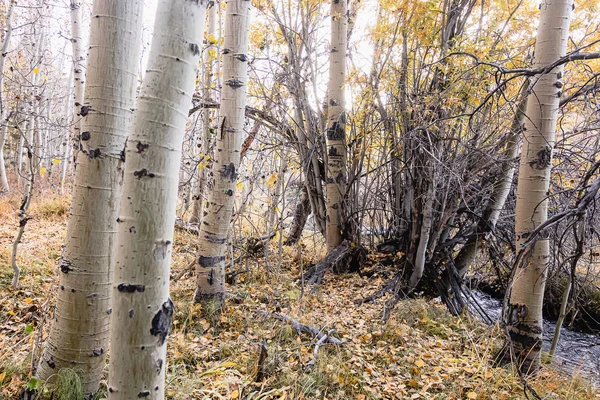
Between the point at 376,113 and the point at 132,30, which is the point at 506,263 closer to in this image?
the point at 376,113

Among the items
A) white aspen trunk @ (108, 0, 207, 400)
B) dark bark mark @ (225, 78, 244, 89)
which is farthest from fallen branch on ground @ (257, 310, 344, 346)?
dark bark mark @ (225, 78, 244, 89)

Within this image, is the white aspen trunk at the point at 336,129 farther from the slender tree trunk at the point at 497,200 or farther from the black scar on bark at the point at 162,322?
the black scar on bark at the point at 162,322

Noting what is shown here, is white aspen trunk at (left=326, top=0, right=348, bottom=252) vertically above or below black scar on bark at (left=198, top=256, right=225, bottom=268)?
above

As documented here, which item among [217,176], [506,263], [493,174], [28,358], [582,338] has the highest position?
[493,174]

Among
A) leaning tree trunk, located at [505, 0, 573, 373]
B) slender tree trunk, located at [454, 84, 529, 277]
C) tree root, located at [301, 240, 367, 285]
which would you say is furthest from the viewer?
tree root, located at [301, 240, 367, 285]

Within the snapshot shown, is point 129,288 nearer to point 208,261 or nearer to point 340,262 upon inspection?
point 208,261

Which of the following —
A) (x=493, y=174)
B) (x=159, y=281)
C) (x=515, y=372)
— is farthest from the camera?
(x=493, y=174)

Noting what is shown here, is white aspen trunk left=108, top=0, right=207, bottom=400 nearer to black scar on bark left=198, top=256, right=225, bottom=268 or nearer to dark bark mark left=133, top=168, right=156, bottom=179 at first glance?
dark bark mark left=133, top=168, right=156, bottom=179

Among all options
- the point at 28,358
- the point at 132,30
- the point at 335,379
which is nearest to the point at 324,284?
the point at 335,379

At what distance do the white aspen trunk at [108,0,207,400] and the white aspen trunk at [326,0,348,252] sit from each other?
409 cm

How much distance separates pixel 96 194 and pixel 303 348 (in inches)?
80.1

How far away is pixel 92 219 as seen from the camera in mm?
1845

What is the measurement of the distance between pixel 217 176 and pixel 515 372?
3.10m

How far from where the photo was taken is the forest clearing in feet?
3.93
